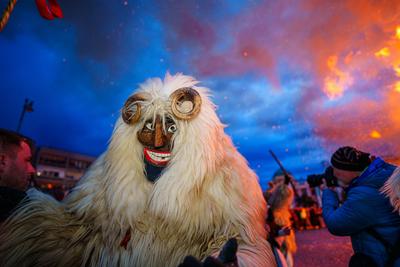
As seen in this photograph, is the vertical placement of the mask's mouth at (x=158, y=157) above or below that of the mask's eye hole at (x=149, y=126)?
below

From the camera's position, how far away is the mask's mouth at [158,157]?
5.75 feet

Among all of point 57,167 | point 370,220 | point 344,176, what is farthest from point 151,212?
point 57,167

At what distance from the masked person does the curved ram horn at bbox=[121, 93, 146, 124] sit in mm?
1831

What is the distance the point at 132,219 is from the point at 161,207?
262 millimetres

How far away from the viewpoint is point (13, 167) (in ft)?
6.46

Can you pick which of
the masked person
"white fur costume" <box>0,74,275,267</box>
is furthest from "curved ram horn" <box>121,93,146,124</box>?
the masked person

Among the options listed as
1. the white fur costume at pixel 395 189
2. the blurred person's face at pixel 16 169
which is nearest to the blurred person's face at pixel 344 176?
the white fur costume at pixel 395 189

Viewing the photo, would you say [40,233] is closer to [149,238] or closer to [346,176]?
[149,238]

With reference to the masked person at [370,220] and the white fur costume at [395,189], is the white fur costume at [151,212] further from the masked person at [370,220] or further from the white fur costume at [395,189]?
the white fur costume at [395,189]

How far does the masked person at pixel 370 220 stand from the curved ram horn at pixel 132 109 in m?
1.83

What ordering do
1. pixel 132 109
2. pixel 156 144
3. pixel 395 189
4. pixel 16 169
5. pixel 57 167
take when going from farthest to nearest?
pixel 57 167 → pixel 16 169 → pixel 132 109 → pixel 156 144 → pixel 395 189

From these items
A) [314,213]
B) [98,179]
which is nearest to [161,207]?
[98,179]

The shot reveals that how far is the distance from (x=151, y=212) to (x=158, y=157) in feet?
1.38

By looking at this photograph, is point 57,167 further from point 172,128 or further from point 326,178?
point 326,178
